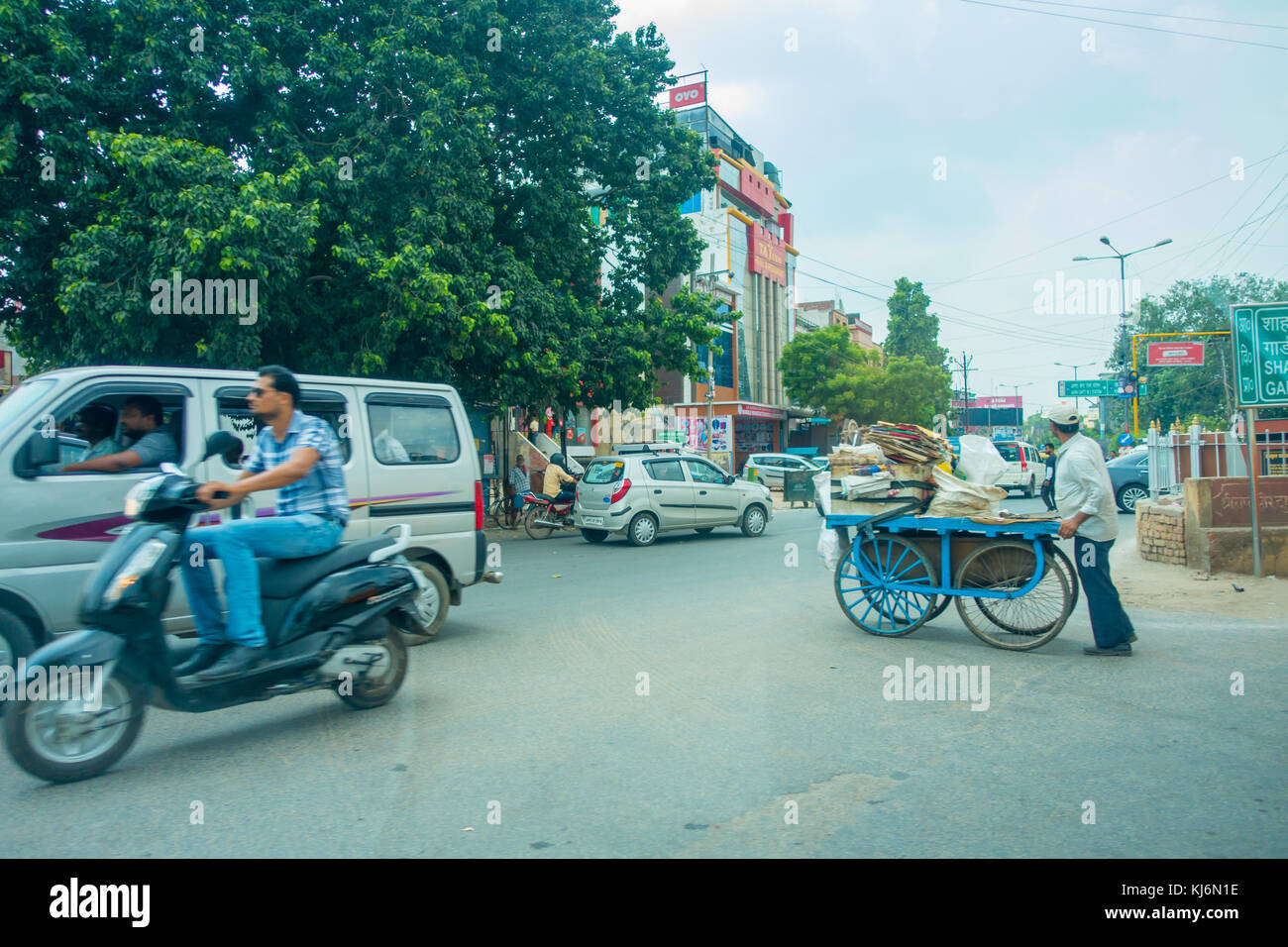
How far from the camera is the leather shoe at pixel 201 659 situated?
14.5 feet

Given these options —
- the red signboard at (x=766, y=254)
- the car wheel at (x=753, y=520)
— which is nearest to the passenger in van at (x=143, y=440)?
the car wheel at (x=753, y=520)

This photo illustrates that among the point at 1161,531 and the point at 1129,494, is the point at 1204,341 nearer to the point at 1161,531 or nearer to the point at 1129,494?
the point at 1129,494

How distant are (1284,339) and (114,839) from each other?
11.7 meters

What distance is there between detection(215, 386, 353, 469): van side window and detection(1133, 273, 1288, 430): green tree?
1816 inches

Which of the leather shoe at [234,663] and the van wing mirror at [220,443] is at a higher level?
the van wing mirror at [220,443]

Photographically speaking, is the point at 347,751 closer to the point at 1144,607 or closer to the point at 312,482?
the point at 312,482

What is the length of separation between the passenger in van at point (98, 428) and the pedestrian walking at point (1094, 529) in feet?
20.4

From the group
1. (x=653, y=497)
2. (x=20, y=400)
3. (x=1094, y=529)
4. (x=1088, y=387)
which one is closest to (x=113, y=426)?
(x=20, y=400)

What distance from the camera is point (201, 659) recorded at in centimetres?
448

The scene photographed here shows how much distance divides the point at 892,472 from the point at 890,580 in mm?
886

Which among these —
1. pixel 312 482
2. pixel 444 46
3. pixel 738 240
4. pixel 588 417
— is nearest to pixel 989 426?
pixel 738 240

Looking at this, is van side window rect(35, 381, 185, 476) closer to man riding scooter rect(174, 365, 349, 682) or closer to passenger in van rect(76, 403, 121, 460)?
passenger in van rect(76, 403, 121, 460)

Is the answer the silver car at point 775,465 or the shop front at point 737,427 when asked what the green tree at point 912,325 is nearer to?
the shop front at point 737,427

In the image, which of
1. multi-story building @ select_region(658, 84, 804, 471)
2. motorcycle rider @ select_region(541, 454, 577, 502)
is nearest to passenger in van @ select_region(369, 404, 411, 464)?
motorcycle rider @ select_region(541, 454, 577, 502)
